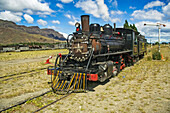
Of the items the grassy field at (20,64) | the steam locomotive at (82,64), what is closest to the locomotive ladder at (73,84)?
the steam locomotive at (82,64)

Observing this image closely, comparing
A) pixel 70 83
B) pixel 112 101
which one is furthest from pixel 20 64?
pixel 112 101

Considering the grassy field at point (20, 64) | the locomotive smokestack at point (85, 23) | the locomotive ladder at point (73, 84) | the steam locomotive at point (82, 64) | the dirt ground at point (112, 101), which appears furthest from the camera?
the grassy field at point (20, 64)

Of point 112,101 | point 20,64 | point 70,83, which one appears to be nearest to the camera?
point 112,101

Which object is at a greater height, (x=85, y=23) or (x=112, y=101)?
(x=85, y=23)

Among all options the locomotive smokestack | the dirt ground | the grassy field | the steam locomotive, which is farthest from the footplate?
the grassy field

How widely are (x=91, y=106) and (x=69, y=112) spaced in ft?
2.88

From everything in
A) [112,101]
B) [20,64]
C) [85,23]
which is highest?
[85,23]

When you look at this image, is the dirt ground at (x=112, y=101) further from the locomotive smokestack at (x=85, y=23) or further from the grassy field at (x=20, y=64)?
the grassy field at (x=20, y=64)

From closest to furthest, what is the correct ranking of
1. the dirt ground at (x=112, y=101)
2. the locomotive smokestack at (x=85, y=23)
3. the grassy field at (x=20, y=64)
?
the dirt ground at (x=112, y=101) < the locomotive smokestack at (x=85, y=23) < the grassy field at (x=20, y=64)

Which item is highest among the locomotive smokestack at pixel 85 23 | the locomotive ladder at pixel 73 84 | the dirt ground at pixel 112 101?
the locomotive smokestack at pixel 85 23

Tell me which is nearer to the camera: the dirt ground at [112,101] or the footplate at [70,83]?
the dirt ground at [112,101]

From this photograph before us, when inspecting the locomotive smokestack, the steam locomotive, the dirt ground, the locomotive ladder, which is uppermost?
the locomotive smokestack

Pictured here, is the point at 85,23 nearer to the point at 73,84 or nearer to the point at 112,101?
the point at 73,84

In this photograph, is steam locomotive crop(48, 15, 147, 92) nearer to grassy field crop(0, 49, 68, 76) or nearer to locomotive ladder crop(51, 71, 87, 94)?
locomotive ladder crop(51, 71, 87, 94)
